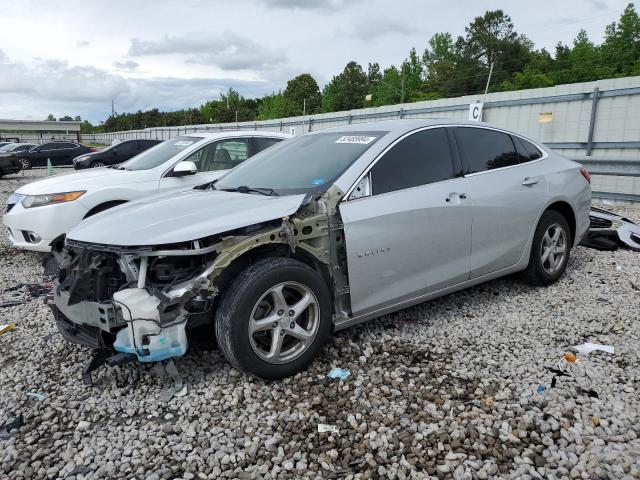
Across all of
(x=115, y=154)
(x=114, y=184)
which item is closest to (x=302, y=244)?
(x=114, y=184)

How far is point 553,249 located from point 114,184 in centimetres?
511

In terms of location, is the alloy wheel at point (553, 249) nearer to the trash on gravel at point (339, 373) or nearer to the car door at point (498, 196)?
the car door at point (498, 196)

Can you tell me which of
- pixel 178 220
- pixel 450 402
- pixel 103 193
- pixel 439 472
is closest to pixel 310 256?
pixel 178 220

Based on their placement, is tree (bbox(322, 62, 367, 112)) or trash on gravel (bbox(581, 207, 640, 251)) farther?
tree (bbox(322, 62, 367, 112))

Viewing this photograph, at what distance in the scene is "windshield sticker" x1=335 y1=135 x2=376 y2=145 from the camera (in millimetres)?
3871

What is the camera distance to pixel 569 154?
11.8 meters

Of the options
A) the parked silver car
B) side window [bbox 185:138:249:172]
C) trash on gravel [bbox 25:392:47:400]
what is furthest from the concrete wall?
trash on gravel [bbox 25:392:47:400]

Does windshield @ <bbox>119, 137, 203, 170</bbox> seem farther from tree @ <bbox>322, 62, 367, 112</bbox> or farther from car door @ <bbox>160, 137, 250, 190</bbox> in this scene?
tree @ <bbox>322, 62, 367, 112</bbox>

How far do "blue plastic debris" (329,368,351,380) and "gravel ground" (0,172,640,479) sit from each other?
5 cm

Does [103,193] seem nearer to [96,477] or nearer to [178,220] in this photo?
[178,220]

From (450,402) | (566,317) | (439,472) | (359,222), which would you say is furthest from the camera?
(566,317)

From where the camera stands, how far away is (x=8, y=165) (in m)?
19.9

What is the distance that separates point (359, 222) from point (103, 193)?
402 cm

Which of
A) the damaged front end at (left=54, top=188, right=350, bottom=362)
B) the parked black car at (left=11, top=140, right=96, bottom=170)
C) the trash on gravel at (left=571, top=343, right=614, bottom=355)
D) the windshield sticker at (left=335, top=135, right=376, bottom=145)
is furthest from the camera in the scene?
the parked black car at (left=11, top=140, right=96, bottom=170)
